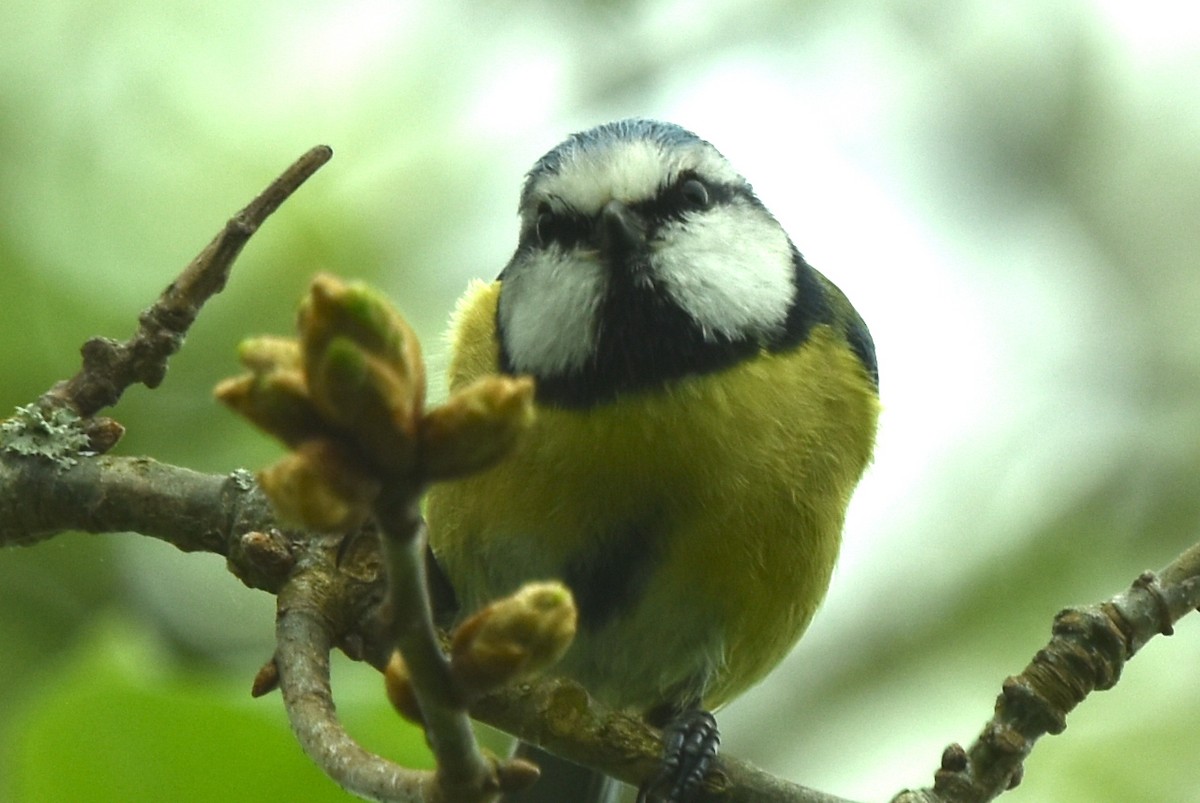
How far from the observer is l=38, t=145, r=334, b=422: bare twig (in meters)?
1.82

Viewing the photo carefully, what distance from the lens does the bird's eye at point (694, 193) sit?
2424 millimetres

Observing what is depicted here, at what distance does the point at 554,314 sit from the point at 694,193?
A: 33cm

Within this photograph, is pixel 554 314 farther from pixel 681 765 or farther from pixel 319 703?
pixel 319 703

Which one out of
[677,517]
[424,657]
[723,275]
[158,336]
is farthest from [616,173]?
[424,657]

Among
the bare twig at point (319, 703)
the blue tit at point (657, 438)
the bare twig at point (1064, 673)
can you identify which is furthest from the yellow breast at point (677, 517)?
the bare twig at point (1064, 673)

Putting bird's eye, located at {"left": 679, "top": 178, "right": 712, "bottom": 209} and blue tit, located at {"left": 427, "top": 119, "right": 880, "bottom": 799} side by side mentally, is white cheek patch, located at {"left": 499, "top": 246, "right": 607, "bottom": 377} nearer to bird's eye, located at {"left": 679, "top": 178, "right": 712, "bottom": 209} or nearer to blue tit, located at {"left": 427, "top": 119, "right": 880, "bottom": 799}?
→ blue tit, located at {"left": 427, "top": 119, "right": 880, "bottom": 799}

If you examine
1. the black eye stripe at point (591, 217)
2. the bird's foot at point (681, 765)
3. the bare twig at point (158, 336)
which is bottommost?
the bird's foot at point (681, 765)

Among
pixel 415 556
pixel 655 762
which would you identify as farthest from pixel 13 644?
pixel 415 556

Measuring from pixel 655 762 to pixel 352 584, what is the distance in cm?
41

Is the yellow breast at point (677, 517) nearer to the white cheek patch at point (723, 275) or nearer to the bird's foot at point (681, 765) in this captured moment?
the white cheek patch at point (723, 275)

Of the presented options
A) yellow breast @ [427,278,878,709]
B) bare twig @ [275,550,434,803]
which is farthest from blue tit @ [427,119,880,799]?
bare twig @ [275,550,434,803]

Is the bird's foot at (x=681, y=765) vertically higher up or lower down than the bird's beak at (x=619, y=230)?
lower down

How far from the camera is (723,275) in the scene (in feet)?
7.70

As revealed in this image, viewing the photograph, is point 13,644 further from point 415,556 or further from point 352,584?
point 415,556
